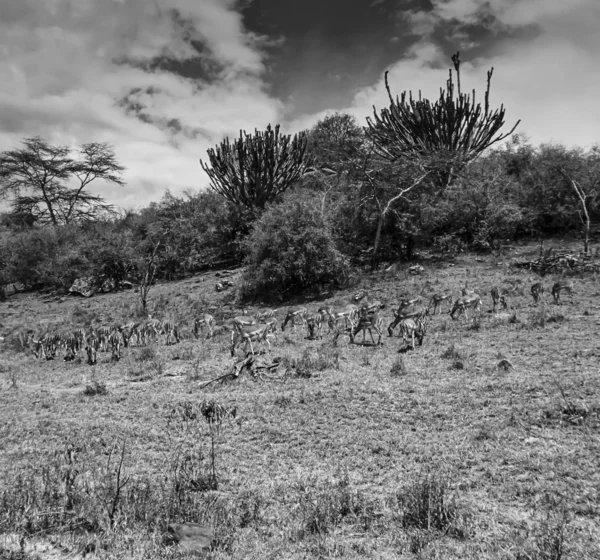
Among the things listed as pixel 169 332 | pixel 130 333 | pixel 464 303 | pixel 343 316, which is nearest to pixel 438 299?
pixel 464 303

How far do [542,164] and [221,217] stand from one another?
18437 millimetres

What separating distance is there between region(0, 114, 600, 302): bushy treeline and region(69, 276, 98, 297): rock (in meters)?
0.53

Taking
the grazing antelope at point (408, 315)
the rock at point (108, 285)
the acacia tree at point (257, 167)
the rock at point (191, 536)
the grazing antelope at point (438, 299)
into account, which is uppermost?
the acacia tree at point (257, 167)

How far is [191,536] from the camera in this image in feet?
12.4

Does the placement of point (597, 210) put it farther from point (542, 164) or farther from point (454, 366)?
point (454, 366)

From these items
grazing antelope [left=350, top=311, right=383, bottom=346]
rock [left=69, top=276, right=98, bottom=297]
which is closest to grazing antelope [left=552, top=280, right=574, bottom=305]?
grazing antelope [left=350, top=311, right=383, bottom=346]

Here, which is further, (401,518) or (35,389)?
(35,389)

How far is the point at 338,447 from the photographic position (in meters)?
5.74

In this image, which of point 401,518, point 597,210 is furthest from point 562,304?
point 597,210

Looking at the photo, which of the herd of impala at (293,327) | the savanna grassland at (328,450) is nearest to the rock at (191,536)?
the savanna grassland at (328,450)

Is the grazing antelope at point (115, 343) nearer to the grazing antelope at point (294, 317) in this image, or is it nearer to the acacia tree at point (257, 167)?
the grazing antelope at point (294, 317)

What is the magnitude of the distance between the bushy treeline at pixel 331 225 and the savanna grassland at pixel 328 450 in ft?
27.6

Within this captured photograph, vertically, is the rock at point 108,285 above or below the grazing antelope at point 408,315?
above

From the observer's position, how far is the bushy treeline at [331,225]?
19.2m
